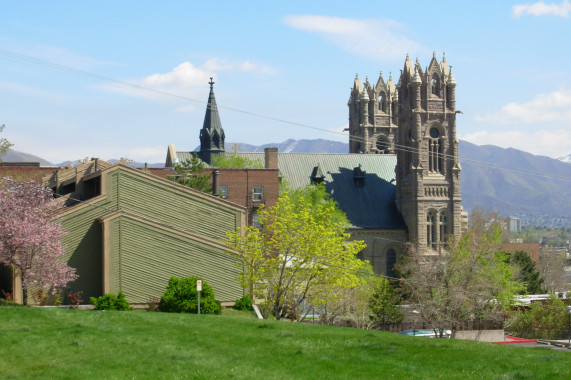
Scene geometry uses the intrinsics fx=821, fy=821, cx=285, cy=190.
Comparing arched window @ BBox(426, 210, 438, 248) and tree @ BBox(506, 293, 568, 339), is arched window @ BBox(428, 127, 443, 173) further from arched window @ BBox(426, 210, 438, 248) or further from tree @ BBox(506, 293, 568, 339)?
tree @ BBox(506, 293, 568, 339)

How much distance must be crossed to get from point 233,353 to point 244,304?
1904cm

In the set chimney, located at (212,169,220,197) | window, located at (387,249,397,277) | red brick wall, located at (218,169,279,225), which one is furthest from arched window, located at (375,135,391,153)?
chimney, located at (212,169,220,197)

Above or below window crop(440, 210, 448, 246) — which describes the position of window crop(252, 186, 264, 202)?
above

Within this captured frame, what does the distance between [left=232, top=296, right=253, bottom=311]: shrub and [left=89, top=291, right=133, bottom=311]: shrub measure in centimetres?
556

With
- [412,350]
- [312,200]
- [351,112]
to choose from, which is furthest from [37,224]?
[351,112]

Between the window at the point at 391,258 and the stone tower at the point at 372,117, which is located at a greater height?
the stone tower at the point at 372,117

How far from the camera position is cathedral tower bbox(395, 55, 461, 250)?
290ft

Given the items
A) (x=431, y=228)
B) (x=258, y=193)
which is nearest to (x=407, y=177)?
(x=431, y=228)

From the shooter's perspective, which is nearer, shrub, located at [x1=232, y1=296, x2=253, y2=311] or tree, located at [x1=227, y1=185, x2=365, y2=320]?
tree, located at [x1=227, y1=185, x2=365, y2=320]

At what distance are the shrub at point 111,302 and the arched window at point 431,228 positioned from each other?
55.3 metres

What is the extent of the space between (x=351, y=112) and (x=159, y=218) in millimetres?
80857

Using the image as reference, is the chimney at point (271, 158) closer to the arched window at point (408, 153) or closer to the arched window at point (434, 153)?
the arched window at point (408, 153)

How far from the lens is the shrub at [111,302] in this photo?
3694 cm

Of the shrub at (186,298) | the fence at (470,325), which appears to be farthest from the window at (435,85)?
the shrub at (186,298)
